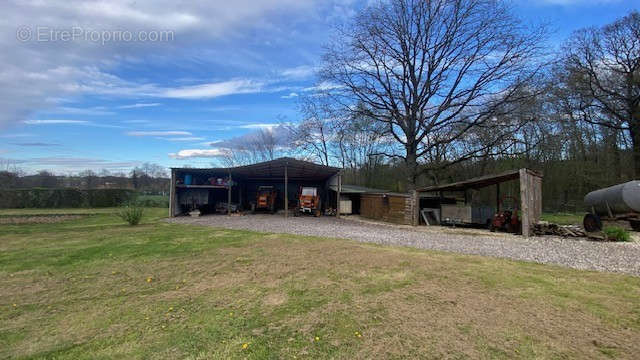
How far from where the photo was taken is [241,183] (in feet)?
80.4

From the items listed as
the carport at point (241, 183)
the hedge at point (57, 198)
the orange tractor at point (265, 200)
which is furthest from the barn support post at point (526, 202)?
the hedge at point (57, 198)

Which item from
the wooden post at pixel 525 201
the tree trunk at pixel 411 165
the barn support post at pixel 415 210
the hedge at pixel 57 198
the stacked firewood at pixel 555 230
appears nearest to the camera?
the wooden post at pixel 525 201

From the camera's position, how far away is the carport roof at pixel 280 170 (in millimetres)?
18406

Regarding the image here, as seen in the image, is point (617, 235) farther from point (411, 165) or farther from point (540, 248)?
point (411, 165)

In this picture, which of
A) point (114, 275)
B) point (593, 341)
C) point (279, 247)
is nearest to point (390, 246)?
point (279, 247)

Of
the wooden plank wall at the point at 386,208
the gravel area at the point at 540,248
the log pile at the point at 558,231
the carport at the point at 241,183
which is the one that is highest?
the carport at the point at 241,183

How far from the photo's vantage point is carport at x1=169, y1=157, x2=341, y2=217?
19141mm

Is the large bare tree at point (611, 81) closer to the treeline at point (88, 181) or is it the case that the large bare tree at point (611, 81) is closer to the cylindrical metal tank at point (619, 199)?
the cylindrical metal tank at point (619, 199)

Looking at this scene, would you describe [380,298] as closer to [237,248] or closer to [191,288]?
[191,288]

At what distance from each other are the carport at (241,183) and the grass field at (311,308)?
39.1 ft

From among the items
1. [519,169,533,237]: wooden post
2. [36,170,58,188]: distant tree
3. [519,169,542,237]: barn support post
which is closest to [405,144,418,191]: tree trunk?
[519,169,542,237]: barn support post

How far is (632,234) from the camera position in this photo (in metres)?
11.4

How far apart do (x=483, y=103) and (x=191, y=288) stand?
2031 centimetres

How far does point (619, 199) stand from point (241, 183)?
21629 millimetres
